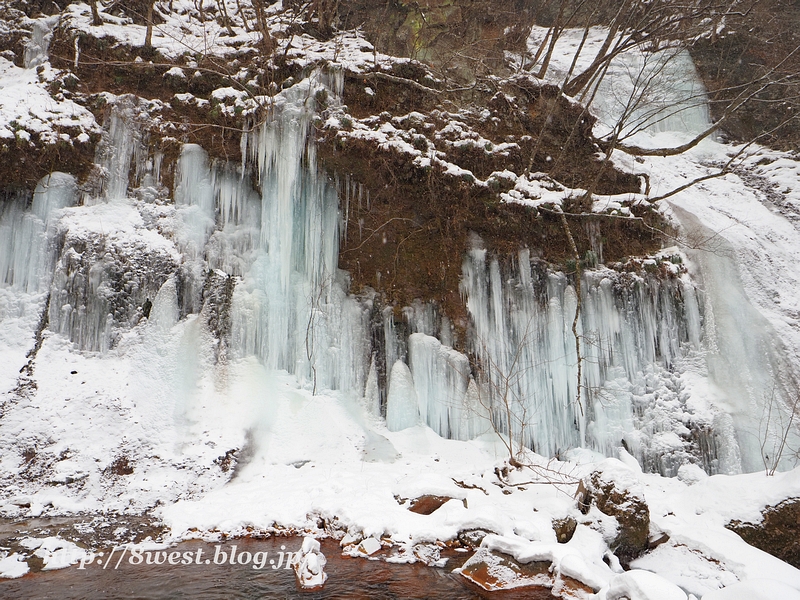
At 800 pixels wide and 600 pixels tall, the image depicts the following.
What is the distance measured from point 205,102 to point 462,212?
16.8ft

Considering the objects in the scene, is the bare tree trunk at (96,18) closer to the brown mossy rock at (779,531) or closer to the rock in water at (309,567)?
the rock in water at (309,567)

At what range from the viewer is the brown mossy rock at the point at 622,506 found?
207 inches

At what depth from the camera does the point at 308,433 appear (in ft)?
27.4

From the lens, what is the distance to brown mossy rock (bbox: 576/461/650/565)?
5.27 meters

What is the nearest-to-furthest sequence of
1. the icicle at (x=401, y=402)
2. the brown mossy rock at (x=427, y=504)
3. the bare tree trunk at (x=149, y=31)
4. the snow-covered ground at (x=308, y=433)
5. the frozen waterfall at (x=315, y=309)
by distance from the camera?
the snow-covered ground at (x=308, y=433) → the brown mossy rock at (x=427, y=504) → the frozen waterfall at (x=315, y=309) → the icicle at (x=401, y=402) → the bare tree trunk at (x=149, y=31)

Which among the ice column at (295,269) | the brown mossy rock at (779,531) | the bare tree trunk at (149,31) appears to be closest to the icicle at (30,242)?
the bare tree trunk at (149,31)

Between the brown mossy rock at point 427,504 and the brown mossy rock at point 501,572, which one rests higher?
the brown mossy rock at point 427,504

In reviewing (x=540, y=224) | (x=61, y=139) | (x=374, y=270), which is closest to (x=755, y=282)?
(x=540, y=224)

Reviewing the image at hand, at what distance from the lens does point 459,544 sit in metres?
5.56

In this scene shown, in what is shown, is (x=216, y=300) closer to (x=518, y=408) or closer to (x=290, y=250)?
(x=290, y=250)

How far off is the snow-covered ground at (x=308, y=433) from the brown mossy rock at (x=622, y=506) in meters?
0.06

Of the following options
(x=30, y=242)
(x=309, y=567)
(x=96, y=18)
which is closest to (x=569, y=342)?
(x=309, y=567)

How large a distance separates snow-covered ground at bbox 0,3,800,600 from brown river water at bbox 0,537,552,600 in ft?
1.34

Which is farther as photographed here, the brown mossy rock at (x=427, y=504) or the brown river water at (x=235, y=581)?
the brown mossy rock at (x=427, y=504)
